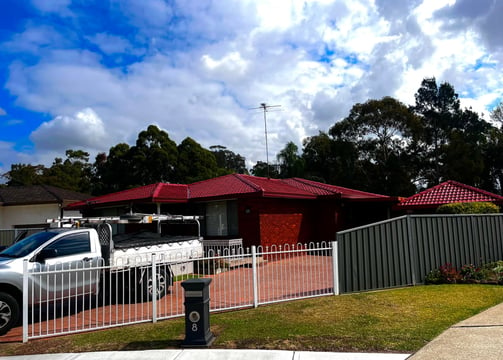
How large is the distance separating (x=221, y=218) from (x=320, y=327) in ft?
36.4

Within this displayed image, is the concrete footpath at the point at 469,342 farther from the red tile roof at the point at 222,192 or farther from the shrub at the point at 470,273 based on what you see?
the red tile roof at the point at 222,192

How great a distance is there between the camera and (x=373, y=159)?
39000mm

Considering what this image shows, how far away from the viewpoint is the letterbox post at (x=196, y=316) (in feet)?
19.6

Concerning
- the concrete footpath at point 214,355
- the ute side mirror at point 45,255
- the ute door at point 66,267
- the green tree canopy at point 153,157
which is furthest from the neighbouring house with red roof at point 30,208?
the concrete footpath at point 214,355

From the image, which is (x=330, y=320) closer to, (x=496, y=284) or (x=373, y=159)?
(x=496, y=284)

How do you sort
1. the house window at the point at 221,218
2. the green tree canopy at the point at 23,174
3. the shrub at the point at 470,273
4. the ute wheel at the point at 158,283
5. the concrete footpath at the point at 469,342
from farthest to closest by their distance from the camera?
the green tree canopy at the point at 23,174 < the house window at the point at 221,218 < the shrub at the point at 470,273 < the ute wheel at the point at 158,283 < the concrete footpath at the point at 469,342

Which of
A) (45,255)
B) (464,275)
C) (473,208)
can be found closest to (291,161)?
(473,208)

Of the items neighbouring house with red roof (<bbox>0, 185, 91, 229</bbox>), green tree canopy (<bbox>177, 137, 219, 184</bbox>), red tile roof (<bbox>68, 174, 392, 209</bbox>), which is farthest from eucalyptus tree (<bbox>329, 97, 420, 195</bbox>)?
neighbouring house with red roof (<bbox>0, 185, 91, 229</bbox>)

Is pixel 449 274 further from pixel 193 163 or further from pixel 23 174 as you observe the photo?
pixel 23 174

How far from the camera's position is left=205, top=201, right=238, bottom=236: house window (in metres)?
17.0

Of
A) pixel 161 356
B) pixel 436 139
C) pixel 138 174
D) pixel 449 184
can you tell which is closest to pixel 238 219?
pixel 449 184

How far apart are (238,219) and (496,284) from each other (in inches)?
371

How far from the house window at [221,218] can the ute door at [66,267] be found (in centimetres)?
852

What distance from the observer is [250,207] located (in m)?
16.5
